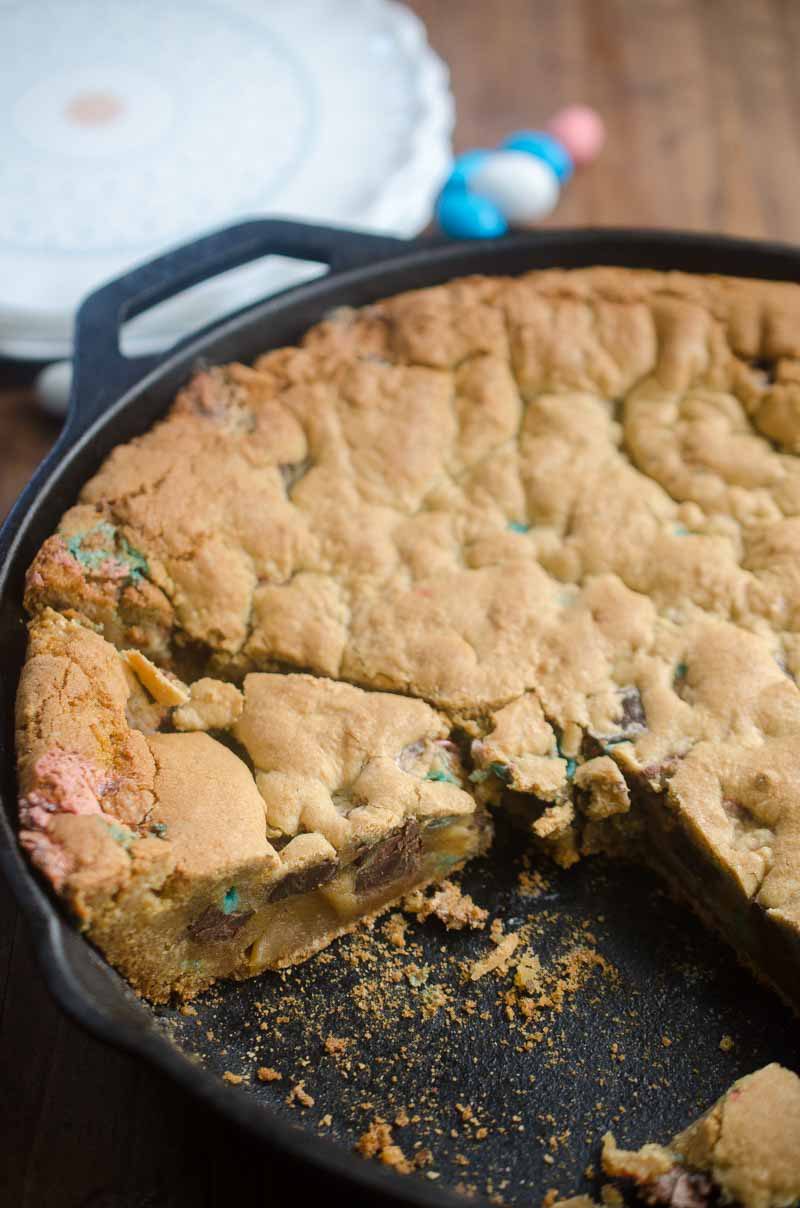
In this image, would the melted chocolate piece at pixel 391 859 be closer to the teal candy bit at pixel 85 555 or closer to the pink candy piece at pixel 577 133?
the teal candy bit at pixel 85 555

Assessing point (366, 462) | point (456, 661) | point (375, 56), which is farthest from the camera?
point (375, 56)

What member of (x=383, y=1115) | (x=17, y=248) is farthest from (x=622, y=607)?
(x=17, y=248)

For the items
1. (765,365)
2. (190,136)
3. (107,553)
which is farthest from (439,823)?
(190,136)

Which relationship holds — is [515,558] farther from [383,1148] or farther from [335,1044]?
[383,1148]

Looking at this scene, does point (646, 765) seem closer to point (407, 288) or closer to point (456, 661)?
point (456, 661)

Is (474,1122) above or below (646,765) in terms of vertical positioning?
below
